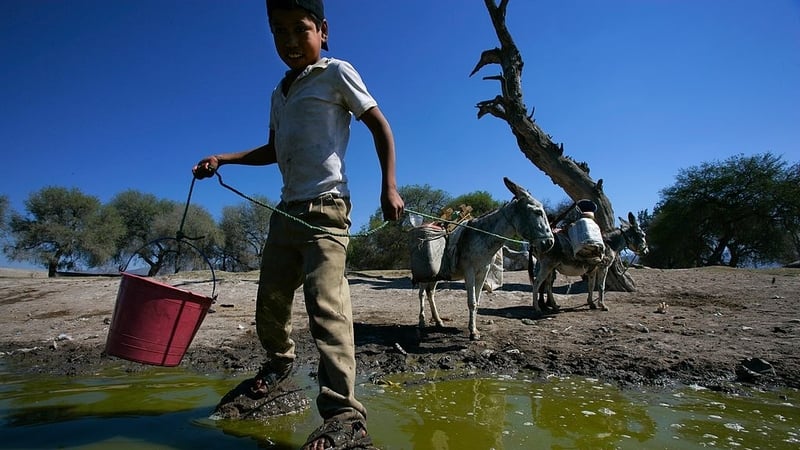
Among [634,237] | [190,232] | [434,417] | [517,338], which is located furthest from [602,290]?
[190,232]

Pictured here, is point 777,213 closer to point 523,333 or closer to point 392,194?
point 523,333

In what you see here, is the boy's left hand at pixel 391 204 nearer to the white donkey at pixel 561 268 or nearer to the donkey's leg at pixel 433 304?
the donkey's leg at pixel 433 304

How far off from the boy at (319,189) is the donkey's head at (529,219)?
13.9ft

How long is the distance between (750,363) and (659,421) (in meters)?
2.23

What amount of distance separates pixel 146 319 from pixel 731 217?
107 feet

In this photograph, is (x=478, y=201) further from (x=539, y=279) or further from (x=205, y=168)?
(x=205, y=168)

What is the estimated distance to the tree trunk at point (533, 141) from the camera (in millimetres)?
11461

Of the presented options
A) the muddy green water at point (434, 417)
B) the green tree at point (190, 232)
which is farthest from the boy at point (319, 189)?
the green tree at point (190, 232)

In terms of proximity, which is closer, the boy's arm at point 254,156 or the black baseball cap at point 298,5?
the black baseball cap at point 298,5

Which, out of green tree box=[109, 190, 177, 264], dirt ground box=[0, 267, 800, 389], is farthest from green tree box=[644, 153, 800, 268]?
green tree box=[109, 190, 177, 264]

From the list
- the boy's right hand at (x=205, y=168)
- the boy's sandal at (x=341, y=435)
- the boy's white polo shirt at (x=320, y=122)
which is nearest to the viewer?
the boy's sandal at (x=341, y=435)

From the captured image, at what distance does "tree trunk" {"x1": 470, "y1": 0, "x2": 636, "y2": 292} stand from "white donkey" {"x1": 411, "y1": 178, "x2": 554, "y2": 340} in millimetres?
5705

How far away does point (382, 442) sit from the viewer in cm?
253

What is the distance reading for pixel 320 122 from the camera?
2.69 m
